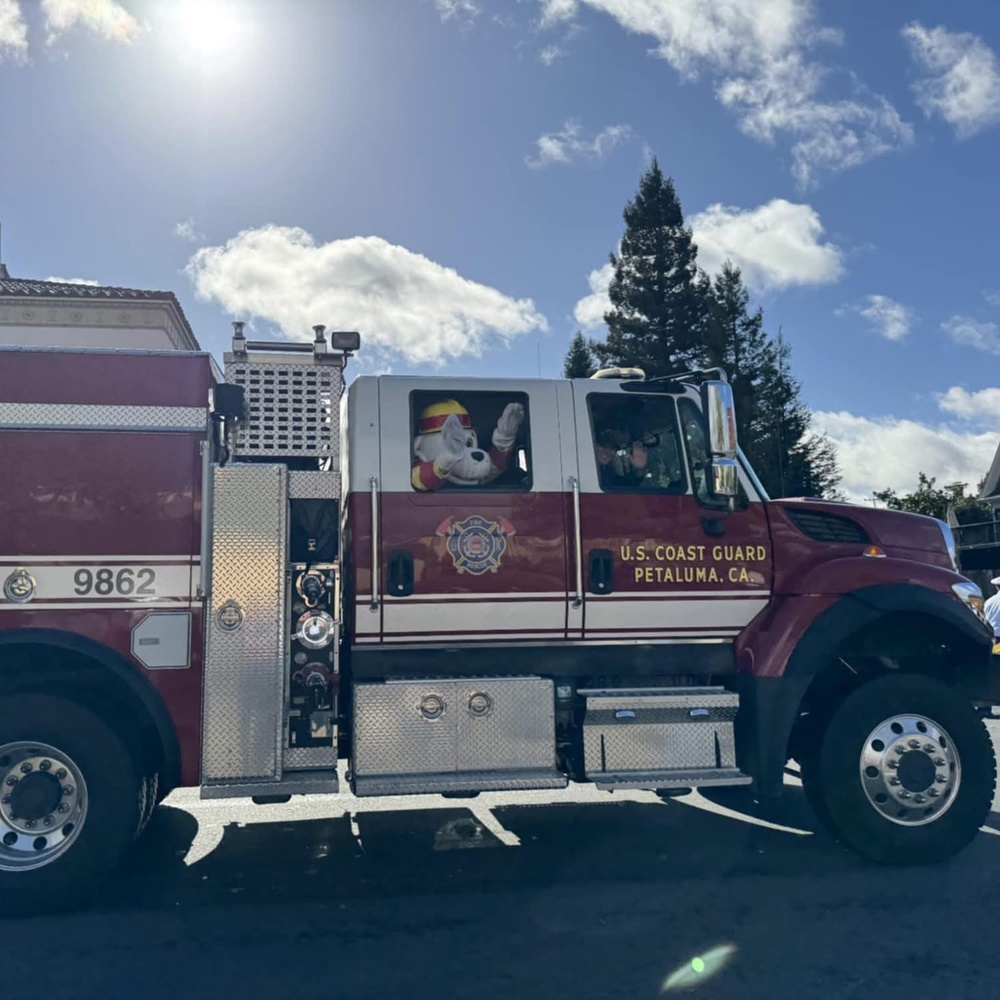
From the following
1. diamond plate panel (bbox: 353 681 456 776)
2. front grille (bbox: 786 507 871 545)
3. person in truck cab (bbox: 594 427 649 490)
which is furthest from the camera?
front grille (bbox: 786 507 871 545)

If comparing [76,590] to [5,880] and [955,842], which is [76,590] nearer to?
[5,880]

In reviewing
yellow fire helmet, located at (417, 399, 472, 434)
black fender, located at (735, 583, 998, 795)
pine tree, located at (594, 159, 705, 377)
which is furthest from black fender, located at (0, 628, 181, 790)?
pine tree, located at (594, 159, 705, 377)

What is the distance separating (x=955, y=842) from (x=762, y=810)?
1.60 meters

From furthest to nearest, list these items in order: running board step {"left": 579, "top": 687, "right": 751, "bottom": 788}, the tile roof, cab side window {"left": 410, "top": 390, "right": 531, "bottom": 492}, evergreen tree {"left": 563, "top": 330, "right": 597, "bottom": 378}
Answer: evergreen tree {"left": 563, "top": 330, "right": 597, "bottom": 378}
the tile roof
cab side window {"left": 410, "top": 390, "right": 531, "bottom": 492}
running board step {"left": 579, "top": 687, "right": 751, "bottom": 788}

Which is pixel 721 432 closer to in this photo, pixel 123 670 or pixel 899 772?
pixel 899 772

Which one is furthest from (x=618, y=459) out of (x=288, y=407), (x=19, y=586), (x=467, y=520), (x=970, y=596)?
(x=19, y=586)

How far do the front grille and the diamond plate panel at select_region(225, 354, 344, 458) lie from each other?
280 centimetres

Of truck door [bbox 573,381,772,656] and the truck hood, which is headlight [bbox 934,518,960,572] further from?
truck door [bbox 573,381,772,656]

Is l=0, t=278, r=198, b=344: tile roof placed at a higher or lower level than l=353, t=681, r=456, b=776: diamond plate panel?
higher

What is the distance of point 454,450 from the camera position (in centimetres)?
544

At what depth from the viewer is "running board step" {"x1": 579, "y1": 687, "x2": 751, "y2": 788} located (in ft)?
17.4

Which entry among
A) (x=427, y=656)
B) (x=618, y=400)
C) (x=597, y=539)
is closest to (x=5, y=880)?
(x=427, y=656)

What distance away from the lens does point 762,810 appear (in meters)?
6.82

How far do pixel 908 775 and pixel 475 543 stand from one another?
9.08 feet
